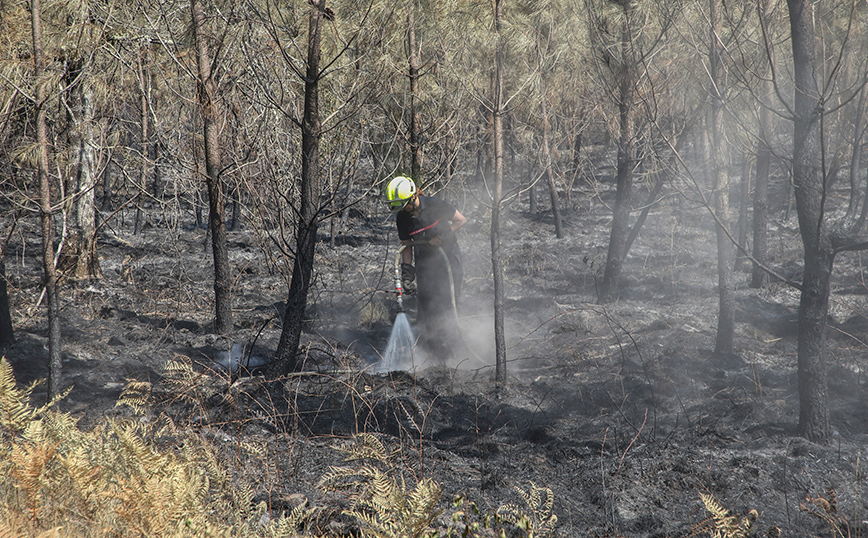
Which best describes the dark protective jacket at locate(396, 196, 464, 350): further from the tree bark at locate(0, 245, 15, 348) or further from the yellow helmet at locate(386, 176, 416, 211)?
the tree bark at locate(0, 245, 15, 348)

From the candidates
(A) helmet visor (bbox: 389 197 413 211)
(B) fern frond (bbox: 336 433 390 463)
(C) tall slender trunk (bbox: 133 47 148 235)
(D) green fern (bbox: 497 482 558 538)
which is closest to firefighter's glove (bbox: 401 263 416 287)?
(A) helmet visor (bbox: 389 197 413 211)

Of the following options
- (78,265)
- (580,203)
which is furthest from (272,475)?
(580,203)

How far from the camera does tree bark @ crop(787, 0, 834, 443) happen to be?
3812 mm

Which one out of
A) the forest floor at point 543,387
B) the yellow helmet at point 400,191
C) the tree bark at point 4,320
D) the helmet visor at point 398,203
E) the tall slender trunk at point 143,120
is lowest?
the forest floor at point 543,387

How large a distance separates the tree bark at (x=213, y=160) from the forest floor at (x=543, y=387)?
1.42 ft

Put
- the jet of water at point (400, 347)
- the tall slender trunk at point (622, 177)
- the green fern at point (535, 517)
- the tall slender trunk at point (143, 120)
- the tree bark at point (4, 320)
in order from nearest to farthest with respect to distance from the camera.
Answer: the green fern at point (535, 517) → the tall slender trunk at point (143, 120) → the tree bark at point (4, 320) → the jet of water at point (400, 347) → the tall slender trunk at point (622, 177)

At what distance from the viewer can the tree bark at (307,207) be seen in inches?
191

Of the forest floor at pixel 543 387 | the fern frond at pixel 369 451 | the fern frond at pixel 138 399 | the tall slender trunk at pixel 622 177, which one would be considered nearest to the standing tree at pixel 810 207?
the forest floor at pixel 543 387

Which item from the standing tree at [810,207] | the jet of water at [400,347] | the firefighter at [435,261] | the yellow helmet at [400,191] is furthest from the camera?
the jet of water at [400,347]

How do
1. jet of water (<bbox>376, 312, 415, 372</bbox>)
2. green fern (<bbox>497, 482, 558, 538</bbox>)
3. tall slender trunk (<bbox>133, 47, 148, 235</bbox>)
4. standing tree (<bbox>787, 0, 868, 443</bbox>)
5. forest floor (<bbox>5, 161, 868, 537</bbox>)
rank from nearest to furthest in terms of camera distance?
green fern (<bbox>497, 482, 558, 538</bbox>) < forest floor (<bbox>5, 161, 868, 537</bbox>) < standing tree (<bbox>787, 0, 868, 443</bbox>) < tall slender trunk (<bbox>133, 47, 148, 235</bbox>) < jet of water (<bbox>376, 312, 415, 372</bbox>)

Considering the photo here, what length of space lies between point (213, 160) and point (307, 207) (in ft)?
8.80

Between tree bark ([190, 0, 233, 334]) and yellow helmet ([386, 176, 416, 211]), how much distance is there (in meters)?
2.16

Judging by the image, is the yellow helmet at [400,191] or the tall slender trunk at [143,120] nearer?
the tall slender trunk at [143,120]

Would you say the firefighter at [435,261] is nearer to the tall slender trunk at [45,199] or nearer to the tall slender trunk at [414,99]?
the tall slender trunk at [414,99]
